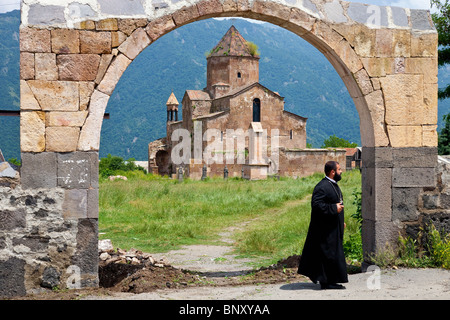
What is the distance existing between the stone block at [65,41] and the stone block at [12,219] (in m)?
1.76

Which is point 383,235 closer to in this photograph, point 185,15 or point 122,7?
point 185,15

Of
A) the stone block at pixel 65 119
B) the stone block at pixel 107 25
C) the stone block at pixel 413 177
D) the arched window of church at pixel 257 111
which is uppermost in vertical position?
the arched window of church at pixel 257 111

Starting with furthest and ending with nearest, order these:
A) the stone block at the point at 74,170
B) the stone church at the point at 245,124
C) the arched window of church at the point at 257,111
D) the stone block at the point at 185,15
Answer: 1. the arched window of church at the point at 257,111
2. the stone church at the point at 245,124
3. the stone block at the point at 185,15
4. the stone block at the point at 74,170

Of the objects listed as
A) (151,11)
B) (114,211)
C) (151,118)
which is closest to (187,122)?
(114,211)

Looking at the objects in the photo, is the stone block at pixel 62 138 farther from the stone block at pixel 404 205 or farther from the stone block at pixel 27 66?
the stone block at pixel 404 205

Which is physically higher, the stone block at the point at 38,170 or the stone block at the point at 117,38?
the stone block at the point at 117,38

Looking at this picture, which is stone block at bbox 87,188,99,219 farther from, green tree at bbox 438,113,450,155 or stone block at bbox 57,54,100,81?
green tree at bbox 438,113,450,155

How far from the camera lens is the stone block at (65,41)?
5895mm

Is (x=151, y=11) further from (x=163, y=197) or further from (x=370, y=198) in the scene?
(x=163, y=197)

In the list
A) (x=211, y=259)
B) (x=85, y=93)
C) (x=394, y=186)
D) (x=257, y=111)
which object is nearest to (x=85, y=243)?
(x=85, y=93)

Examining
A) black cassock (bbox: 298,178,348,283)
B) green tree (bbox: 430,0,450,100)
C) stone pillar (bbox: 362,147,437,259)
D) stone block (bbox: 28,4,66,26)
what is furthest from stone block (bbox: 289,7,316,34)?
green tree (bbox: 430,0,450,100)

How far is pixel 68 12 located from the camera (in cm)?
593

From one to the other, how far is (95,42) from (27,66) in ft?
2.48

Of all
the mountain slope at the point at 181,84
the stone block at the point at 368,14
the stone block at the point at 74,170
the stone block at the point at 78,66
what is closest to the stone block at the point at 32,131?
the stone block at the point at 74,170
